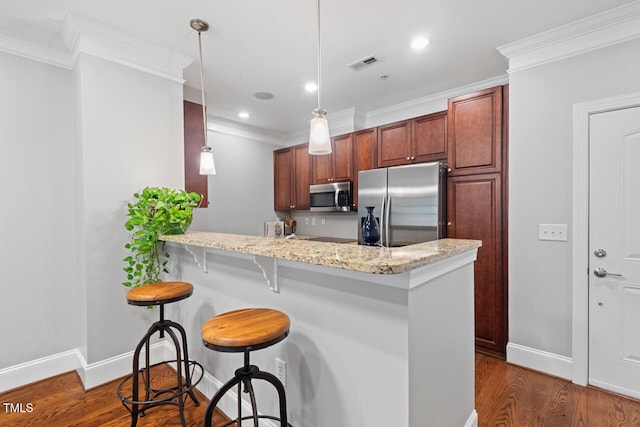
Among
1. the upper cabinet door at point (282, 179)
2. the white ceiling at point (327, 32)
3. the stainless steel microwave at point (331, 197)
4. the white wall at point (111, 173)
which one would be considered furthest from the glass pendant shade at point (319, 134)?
the upper cabinet door at point (282, 179)

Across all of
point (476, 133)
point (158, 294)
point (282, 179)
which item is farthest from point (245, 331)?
point (282, 179)

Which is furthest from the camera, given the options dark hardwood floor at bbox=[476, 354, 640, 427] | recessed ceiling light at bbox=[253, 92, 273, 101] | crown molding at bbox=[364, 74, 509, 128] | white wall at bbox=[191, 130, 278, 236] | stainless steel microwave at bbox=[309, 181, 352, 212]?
white wall at bbox=[191, 130, 278, 236]

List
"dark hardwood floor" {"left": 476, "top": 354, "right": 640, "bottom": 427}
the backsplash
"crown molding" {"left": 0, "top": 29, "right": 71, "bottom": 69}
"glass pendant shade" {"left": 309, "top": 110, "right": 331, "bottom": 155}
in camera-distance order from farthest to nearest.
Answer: the backsplash → "crown molding" {"left": 0, "top": 29, "right": 71, "bottom": 69} → "dark hardwood floor" {"left": 476, "top": 354, "right": 640, "bottom": 427} → "glass pendant shade" {"left": 309, "top": 110, "right": 331, "bottom": 155}

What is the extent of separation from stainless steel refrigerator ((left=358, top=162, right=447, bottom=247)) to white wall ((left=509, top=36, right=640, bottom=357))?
0.59m

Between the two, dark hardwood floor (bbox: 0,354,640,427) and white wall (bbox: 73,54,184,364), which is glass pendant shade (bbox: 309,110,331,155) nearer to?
white wall (bbox: 73,54,184,364)

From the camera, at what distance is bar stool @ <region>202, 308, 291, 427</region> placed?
3.94 ft

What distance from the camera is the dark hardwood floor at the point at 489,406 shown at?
1.88 m

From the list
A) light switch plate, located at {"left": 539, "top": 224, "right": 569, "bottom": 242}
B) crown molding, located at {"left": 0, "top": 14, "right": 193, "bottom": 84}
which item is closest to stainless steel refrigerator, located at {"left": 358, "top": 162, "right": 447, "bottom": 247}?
light switch plate, located at {"left": 539, "top": 224, "right": 569, "bottom": 242}

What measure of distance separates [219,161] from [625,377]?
464 centimetres

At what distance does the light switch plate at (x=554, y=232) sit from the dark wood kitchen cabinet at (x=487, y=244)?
0.29 meters

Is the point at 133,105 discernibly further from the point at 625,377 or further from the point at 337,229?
the point at 625,377

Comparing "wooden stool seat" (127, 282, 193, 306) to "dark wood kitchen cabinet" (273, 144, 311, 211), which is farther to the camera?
"dark wood kitchen cabinet" (273, 144, 311, 211)

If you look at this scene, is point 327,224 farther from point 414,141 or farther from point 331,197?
point 414,141

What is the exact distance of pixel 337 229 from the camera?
461 cm
